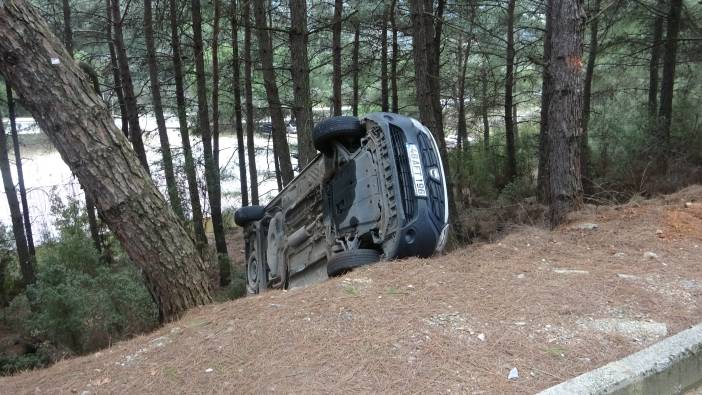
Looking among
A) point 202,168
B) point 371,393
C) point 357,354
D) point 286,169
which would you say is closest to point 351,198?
point 357,354

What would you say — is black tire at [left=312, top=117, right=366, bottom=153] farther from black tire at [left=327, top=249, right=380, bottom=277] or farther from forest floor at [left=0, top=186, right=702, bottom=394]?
forest floor at [left=0, top=186, right=702, bottom=394]

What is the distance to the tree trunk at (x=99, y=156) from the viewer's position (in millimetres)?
4965

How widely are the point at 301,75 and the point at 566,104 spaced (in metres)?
4.67

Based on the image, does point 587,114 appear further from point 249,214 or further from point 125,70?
point 125,70

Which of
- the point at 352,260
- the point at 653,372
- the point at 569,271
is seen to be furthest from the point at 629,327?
the point at 352,260

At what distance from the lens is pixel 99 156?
5.21 meters

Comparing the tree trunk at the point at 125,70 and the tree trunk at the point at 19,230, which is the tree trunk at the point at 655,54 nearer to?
the tree trunk at the point at 125,70

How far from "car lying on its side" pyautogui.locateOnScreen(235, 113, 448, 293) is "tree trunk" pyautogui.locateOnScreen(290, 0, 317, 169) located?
2.79 m

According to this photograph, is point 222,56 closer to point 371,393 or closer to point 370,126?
point 370,126

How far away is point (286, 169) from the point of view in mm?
13219

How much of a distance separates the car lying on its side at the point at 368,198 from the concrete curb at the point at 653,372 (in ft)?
7.29

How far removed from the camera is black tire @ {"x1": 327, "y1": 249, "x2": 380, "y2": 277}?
514 centimetres

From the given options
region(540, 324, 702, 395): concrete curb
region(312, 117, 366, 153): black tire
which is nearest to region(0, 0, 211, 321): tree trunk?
region(312, 117, 366, 153): black tire

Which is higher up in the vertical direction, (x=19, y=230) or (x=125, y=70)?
(x=125, y=70)
